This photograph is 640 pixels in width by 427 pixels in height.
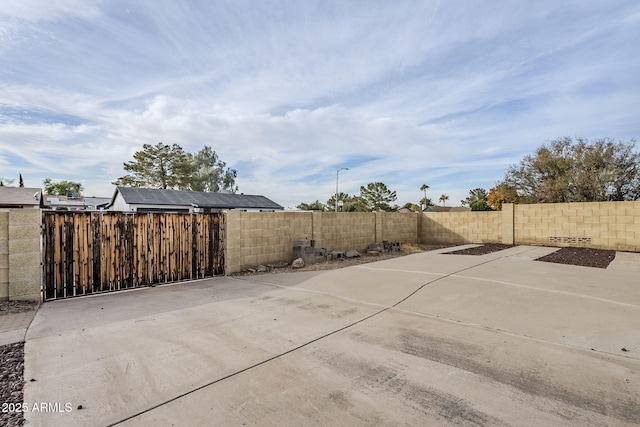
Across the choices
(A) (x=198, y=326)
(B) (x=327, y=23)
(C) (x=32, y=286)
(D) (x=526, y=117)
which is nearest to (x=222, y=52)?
(B) (x=327, y=23)

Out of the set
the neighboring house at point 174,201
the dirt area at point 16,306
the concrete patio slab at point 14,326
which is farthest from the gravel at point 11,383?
the neighboring house at point 174,201

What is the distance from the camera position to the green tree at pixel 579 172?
65.1ft

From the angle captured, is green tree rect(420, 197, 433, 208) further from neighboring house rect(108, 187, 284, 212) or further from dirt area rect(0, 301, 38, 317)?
dirt area rect(0, 301, 38, 317)

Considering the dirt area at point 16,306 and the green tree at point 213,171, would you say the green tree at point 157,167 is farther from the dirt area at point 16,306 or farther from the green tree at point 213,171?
the dirt area at point 16,306

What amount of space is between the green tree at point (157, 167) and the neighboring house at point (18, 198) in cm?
1019

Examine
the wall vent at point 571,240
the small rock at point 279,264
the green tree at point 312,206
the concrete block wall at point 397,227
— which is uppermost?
the green tree at point 312,206

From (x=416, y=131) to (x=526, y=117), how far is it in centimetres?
464

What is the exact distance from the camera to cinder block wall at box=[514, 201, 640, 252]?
11516 mm

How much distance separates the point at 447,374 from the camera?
282cm

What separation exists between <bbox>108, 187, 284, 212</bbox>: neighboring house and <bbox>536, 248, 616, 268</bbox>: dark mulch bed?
62.5 feet

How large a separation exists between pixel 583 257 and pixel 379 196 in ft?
110

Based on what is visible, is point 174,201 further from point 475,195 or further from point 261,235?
point 475,195

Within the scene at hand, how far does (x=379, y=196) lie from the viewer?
142ft

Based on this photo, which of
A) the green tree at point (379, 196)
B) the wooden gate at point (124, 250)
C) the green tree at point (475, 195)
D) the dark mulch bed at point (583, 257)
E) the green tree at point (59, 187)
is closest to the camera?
the wooden gate at point (124, 250)
